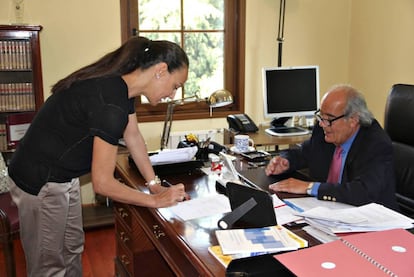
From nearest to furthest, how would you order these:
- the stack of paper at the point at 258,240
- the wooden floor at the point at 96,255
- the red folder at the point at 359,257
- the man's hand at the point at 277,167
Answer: the red folder at the point at 359,257 → the stack of paper at the point at 258,240 → the man's hand at the point at 277,167 → the wooden floor at the point at 96,255

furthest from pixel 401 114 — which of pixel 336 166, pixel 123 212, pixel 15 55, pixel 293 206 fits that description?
pixel 15 55

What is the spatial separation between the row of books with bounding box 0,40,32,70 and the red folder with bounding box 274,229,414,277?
2.67 metres

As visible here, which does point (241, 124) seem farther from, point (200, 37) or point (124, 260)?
point (124, 260)

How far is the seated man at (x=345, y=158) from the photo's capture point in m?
1.83

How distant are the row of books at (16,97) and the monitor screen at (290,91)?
1736mm

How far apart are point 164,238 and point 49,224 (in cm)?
47

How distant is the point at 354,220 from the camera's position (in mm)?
1440

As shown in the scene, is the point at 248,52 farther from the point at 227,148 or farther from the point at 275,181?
the point at 275,181

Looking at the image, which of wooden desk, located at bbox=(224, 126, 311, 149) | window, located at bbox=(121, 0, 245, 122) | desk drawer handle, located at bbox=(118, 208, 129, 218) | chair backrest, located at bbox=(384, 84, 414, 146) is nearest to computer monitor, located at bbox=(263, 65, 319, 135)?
wooden desk, located at bbox=(224, 126, 311, 149)

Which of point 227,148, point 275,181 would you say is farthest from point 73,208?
point 227,148

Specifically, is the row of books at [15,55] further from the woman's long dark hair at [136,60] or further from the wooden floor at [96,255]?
the woman's long dark hair at [136,60]

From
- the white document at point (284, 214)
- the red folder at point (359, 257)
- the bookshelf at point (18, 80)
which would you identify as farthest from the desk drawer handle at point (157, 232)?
the bookshelf at point (18, 80)

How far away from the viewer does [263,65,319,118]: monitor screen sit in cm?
356

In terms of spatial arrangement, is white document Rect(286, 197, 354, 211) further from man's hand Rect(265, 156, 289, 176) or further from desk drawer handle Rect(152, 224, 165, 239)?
desk drawer handle Rect(152, 224, 165, 239)
